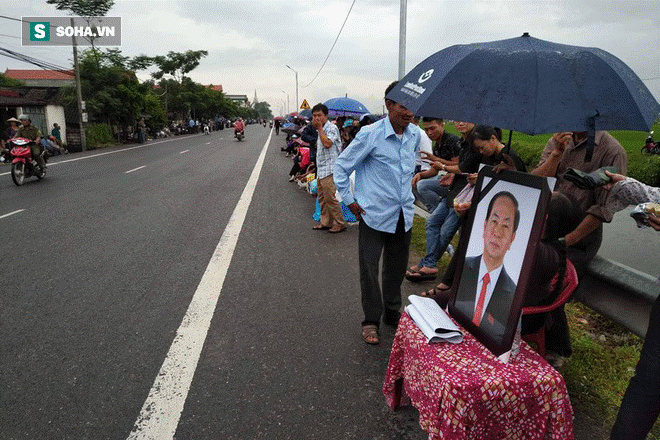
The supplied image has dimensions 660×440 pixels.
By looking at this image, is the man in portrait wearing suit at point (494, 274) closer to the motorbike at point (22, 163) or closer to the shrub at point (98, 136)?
the motorbike at point (22, 163)

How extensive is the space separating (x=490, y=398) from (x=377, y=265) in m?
1.58

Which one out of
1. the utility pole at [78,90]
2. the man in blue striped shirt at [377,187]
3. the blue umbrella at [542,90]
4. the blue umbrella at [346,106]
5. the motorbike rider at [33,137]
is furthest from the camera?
the utility pole at [78,90]

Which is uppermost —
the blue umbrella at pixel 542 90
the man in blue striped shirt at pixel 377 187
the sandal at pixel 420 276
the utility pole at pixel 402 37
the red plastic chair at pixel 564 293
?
the utility pole at pixel 402 37

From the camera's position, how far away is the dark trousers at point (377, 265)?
3383mm

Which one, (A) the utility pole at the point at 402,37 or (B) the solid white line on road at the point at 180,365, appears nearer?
(B) the solid white line on road at the point at 180,365

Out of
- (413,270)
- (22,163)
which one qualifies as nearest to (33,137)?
(22,163)

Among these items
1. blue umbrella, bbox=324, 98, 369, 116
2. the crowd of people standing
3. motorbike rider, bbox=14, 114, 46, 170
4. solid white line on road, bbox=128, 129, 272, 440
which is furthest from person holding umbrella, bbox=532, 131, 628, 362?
motorbike rider, bbox=14, 114, 46, 170

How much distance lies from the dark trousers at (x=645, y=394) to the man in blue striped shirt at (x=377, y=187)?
165cm

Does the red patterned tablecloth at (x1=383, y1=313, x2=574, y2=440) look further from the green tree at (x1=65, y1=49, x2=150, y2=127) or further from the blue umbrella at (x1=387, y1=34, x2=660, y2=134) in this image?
the green tree at (x1=65, y1=49, x2=150, y2=127)

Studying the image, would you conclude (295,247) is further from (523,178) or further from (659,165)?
(659,165)

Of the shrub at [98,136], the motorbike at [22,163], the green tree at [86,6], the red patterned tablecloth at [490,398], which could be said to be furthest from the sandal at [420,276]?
the green tree at [86,6]

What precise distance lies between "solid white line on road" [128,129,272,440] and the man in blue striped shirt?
1.25 m

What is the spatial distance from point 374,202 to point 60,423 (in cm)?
231

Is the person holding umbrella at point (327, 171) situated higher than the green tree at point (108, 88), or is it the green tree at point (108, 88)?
the green tree at point (108, 88)
